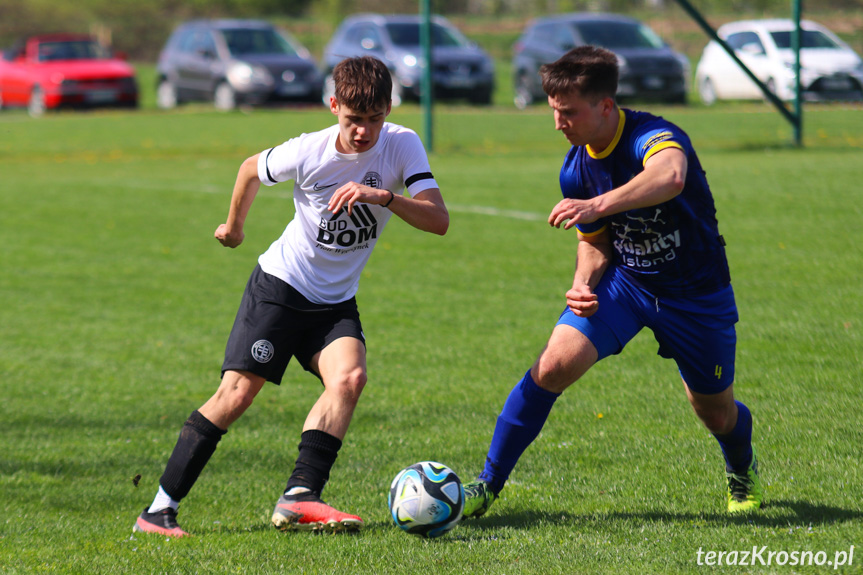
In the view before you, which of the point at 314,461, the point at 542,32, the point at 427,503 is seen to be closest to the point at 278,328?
the point at 314,461

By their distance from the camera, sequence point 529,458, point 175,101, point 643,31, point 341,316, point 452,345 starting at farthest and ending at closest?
point 175,101
point 643,31
point 452,345
point 529,458
point 341,316

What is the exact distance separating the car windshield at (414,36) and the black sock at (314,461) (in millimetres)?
18075

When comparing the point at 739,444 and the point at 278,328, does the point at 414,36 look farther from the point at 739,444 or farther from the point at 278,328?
the point at 739,444

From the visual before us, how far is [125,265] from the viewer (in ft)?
36.0

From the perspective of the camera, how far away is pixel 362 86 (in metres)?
4.02

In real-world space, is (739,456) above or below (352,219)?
below

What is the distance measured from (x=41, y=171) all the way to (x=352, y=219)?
14543 millimetres

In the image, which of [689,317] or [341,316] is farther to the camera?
[341,316]

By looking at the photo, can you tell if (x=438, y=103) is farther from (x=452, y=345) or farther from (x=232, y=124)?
(x=452, y=345)

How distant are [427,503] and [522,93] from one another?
18.3m

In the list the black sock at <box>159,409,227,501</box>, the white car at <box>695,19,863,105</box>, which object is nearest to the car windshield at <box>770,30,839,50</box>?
the white car at <box>695,19,863,105</box>

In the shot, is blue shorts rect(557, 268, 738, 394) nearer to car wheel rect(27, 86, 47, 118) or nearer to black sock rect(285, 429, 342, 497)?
black sock rect(285, 429, 342, 497)

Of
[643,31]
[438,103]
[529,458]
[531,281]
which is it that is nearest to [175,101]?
[438,103]

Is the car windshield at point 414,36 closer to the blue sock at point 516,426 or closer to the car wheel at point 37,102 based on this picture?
the car wheel at point 37,102
